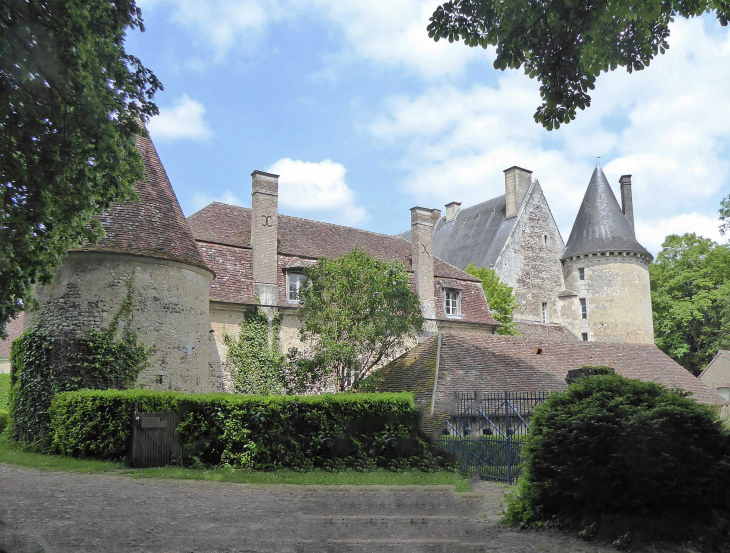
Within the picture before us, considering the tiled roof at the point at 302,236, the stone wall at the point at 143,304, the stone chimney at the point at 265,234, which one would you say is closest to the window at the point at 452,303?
the tiled roof at the point at 302,236

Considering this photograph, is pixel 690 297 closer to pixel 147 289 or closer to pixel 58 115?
pixel 147 289

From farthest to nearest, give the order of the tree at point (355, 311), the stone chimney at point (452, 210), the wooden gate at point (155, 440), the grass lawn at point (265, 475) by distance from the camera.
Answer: the stone chimney at point (452, 210) → the tree at point (355, 311) → the wooden gate at point (155, 440) → the grass lawn at point (265, 475)

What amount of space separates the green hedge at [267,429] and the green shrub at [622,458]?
22.1ft

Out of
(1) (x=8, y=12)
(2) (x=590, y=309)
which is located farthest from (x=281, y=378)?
(2) (x=590, y=309)

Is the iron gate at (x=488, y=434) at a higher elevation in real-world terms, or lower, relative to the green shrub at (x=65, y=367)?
lower

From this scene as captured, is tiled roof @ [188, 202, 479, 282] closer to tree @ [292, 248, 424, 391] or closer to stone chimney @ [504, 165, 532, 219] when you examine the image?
tree @ [292, 248, 424, 391]

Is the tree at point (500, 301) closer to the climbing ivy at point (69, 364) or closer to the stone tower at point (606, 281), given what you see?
the stone tower at point (606, 281)

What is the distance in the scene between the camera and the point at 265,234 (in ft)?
78.4

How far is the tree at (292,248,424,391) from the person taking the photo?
1894cm

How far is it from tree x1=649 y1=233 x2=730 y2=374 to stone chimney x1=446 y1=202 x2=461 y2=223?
558 inches

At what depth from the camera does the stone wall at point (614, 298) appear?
37.8 metres

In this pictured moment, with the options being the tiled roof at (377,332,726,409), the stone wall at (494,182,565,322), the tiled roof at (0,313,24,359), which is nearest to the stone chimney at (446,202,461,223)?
the stone wall at (494,182,565,322)

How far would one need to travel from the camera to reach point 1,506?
9.00 metres

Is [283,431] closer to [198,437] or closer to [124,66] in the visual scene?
[198,437]
